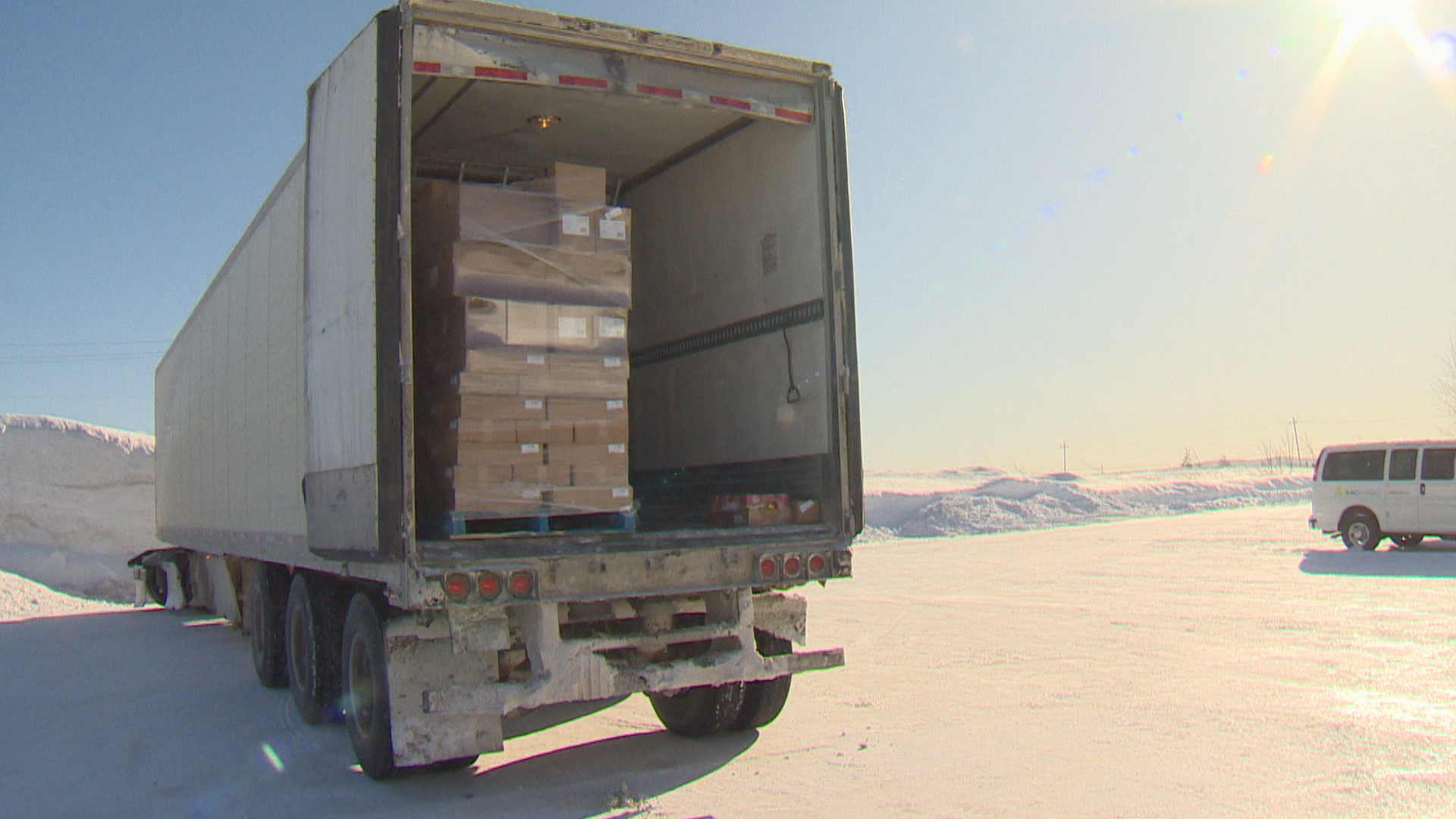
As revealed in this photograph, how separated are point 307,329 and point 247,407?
9.09ft

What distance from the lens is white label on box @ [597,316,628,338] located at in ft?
20.3

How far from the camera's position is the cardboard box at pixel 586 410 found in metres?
5.99

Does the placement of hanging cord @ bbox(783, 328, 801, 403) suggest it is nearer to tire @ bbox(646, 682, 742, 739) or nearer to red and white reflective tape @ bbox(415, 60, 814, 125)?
red and white reflective tape @ bbox(415, 60, 814, 125)

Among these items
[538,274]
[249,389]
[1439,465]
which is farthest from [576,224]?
[1439,465]

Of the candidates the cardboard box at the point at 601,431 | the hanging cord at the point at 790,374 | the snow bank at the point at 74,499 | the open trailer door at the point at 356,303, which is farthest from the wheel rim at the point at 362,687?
the snow bank at the point at 74,499

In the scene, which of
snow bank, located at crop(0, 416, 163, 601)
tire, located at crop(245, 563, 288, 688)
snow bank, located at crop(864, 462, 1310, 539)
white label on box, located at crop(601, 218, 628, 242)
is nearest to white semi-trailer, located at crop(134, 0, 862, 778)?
white label on box, located at crop(601, 218, 628, 242)

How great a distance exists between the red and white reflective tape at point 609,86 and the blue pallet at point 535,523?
211 cm

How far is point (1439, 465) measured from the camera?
1758 centimetres

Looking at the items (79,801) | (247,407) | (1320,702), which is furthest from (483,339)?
(1320,702)

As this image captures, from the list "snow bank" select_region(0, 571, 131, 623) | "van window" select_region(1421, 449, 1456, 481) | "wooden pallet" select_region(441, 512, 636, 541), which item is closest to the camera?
"wooden pallet" select_region(441, 512, 636, 541)

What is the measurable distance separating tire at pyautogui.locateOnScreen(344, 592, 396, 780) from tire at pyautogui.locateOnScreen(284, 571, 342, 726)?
3.52ft

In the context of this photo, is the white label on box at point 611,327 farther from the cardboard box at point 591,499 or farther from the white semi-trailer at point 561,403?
the cardboard box at point 591,499

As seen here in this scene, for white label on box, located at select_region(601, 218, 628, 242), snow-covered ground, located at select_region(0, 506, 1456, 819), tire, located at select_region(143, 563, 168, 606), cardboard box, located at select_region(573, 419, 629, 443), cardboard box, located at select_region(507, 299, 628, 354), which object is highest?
white label on box, located at select_region(601, 218, 628, 242)

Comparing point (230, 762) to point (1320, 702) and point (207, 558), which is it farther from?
point (207, 558)
